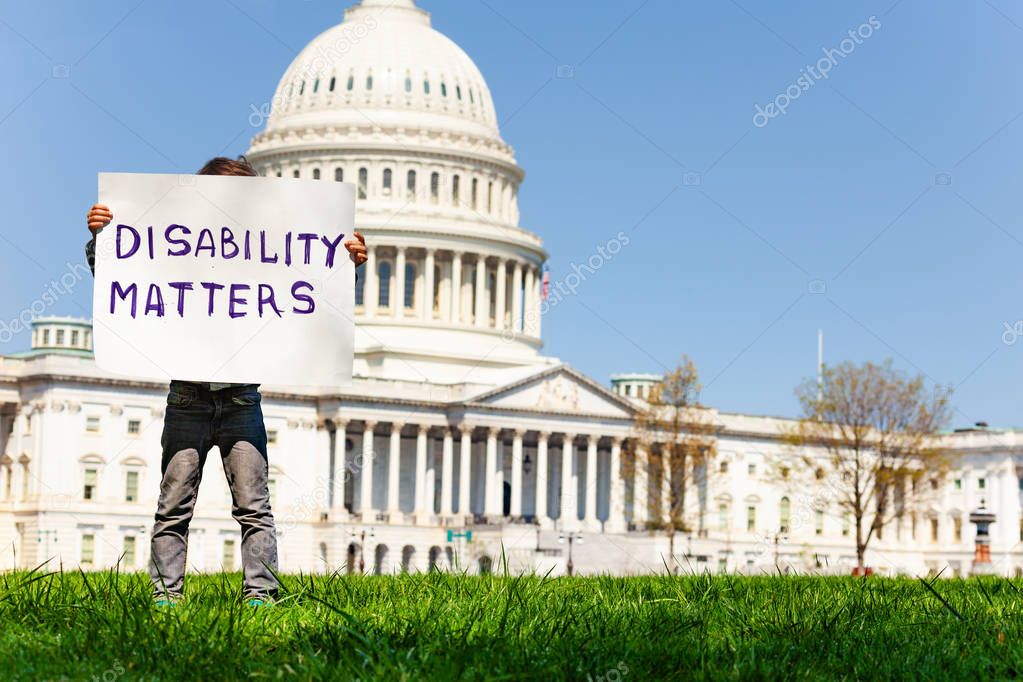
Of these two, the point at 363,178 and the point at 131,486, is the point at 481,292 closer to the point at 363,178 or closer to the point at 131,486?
the point at 363,178

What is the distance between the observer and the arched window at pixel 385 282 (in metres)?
123

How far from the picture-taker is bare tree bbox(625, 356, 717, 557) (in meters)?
104

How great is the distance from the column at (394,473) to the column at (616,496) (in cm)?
1507

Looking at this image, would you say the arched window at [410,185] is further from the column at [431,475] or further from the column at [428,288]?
the column at [431,475]

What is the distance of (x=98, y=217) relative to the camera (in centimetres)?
1277

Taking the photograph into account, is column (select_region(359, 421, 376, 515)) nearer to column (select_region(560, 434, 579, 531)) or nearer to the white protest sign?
column (select_region(560, 434, 579, 531))

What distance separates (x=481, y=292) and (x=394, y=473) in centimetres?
1947

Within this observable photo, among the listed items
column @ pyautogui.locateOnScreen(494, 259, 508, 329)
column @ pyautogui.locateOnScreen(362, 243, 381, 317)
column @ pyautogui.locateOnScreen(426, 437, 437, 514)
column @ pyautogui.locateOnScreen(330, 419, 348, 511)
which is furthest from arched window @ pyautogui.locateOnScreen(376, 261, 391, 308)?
column @ pyautogui.locateOnScreen(330, 419, 348, 511)

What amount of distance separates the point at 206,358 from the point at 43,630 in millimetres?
2999

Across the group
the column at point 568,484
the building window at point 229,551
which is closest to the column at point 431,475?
the column at point 568,484

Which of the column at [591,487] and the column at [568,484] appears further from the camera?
the column at [591,487]

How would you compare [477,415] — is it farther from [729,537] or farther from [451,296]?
[729,537]

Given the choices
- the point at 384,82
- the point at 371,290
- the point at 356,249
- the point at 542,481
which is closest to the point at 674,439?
the point at 542,481

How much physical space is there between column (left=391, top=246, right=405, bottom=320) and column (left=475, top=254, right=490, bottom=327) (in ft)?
18.6
